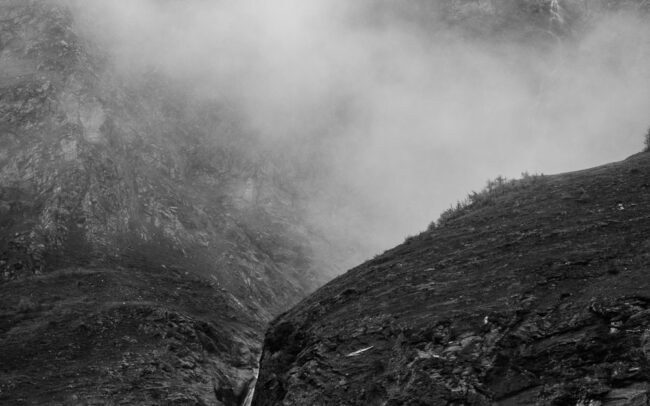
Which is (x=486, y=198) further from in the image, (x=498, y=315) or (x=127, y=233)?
(x=127, y=233)

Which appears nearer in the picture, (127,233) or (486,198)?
(486,198)

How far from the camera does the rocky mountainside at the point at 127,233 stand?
35031 millimetres

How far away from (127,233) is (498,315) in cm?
3854

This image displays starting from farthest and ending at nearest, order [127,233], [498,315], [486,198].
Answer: [127,233] → [486,198] → [498,315]

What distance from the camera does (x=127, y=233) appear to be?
49750 millimetres

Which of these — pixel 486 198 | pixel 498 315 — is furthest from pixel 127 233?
pixel 498 315

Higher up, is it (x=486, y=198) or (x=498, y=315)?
(x=486, y=198)

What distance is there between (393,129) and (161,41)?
30455 millimetres

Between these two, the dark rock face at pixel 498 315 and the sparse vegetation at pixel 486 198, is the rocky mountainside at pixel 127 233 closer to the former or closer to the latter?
the dark rock face at pixel 498 315

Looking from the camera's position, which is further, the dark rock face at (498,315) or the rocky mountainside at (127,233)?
the rocky mountainside at (127,233)

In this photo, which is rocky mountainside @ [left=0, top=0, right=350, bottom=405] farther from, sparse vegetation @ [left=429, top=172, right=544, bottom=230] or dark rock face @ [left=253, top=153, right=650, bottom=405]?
sparse vegetation @ [left=429, top=172, right=544, bottom=230]

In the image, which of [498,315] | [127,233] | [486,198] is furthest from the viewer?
[127,233]

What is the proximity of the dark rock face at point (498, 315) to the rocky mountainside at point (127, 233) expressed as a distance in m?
13.4

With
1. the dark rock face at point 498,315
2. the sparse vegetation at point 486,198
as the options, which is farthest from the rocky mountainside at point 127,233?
the sparse vegetation at point 486,198
